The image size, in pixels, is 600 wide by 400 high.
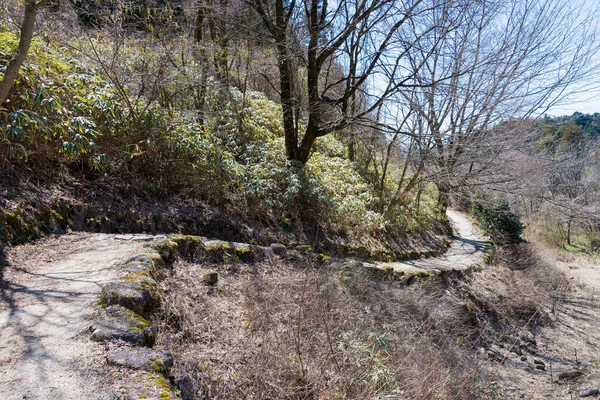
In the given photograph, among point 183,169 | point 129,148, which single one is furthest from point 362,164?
point 129,148

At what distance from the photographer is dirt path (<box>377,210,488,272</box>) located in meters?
9.95

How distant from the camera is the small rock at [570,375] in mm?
6801

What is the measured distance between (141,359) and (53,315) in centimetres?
93

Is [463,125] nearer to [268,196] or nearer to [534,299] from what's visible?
[534,299]

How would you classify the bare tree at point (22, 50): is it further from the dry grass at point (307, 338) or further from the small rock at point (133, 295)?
the dry grass at point (307, 338)

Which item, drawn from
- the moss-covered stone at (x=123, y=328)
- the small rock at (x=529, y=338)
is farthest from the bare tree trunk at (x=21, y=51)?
the small rock at (x=529, y=338)

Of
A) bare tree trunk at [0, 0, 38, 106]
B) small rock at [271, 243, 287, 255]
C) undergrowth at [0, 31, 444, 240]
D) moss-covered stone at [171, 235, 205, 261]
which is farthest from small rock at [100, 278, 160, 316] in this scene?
small rock at [271, 243, 287, 255]

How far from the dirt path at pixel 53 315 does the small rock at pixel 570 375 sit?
762cm

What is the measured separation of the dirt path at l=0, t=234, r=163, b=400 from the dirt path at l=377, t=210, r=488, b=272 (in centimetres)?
615

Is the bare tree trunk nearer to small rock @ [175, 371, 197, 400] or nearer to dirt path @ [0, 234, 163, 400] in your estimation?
dirt path @ [0, 234, 163, 400]

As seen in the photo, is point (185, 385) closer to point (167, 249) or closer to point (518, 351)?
point (167, 249)

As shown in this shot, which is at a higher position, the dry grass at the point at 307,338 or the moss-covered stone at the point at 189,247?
the moss-covered stone at the point at 189,247

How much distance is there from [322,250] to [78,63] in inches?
214

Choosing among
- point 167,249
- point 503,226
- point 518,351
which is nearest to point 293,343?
point 167,249
